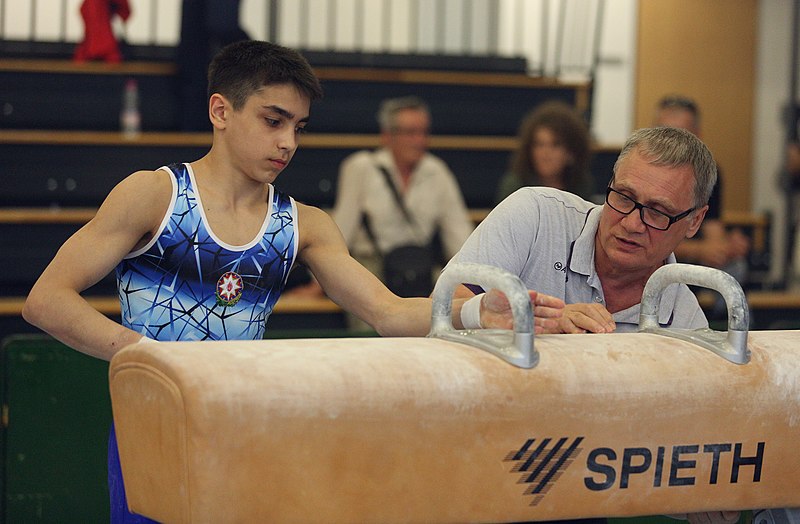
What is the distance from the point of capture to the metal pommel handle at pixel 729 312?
2254 mm

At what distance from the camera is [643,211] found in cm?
278

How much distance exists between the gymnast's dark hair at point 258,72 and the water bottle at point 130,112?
176 inches

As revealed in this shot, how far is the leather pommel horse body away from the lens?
6.16 feet

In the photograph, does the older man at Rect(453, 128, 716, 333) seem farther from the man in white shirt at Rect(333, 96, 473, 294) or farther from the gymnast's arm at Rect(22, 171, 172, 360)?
the man in white shirt at Rect(333, 96, 473, 294)

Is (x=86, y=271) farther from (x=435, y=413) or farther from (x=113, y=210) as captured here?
(x=435, y=413)

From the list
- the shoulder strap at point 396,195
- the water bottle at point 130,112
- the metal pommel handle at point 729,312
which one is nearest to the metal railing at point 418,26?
the water bottle at point 130,112

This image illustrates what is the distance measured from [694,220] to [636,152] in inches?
10.1

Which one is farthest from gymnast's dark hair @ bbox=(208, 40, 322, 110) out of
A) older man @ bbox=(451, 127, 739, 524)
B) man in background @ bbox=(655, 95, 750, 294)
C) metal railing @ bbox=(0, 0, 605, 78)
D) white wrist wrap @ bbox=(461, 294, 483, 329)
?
metal railing @ bbox=(0, 0, 605, 78)

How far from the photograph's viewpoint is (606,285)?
2.93m

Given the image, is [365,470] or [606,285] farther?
[606,285]

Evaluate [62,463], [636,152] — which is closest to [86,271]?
[636,152]

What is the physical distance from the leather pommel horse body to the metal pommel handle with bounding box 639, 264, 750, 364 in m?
0.03

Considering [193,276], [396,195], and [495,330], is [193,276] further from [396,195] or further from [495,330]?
[396,195]

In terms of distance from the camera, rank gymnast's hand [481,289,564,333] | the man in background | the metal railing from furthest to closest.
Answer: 1. the metal railing
2. the man in background
3. gymnast's hand [481,289,564,333]
